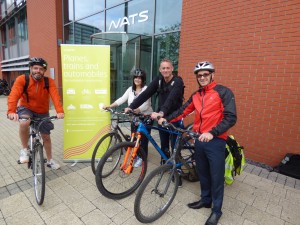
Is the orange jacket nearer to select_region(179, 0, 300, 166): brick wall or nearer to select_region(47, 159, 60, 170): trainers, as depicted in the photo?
select_region(47, 159, 60, 170): trainers

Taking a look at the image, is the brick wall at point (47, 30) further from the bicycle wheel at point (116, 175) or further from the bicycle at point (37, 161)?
the bicycle wheel at point (116, 175)

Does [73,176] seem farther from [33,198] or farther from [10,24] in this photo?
[10,24]

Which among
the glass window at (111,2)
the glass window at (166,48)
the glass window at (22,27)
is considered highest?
the glass window at (22,27)

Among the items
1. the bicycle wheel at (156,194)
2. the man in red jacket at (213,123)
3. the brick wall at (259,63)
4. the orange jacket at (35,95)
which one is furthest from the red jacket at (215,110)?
the brick wall at (259,63)

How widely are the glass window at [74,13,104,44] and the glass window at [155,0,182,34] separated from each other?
131 inches

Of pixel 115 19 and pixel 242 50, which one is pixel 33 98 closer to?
pixel 242 50

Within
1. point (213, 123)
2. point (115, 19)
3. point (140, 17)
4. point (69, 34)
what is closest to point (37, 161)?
point (213, 123)

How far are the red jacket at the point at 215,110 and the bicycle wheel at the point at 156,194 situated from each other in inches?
24.6

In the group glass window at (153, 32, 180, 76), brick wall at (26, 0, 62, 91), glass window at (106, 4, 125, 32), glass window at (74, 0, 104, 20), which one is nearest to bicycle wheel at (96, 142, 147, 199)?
glass window at (153, 32, 180, 76)

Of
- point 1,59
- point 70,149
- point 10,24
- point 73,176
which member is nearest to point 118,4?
point 70,149

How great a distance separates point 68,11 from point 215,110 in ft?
34.9

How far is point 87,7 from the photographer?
948cm

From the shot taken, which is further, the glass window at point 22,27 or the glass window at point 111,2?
the glass window at point 22,27

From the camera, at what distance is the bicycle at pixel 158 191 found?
7.39ft
